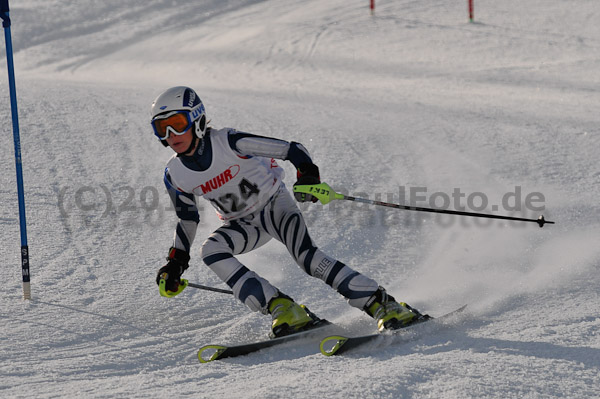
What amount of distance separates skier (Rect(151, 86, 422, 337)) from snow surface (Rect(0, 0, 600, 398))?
273 mm

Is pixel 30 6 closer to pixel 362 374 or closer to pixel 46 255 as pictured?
pixel 46 255

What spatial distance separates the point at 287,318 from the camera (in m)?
4.34

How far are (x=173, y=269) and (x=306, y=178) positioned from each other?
1025mm

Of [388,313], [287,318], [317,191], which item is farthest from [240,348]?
[317,191]

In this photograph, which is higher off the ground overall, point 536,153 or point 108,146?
point 108,146

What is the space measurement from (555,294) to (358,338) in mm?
1601

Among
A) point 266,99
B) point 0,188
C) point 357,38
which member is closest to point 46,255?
point 0,188

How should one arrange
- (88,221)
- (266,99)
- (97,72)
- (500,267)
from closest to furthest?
(500,267)
(88,221)
(266,99)
(97,72)

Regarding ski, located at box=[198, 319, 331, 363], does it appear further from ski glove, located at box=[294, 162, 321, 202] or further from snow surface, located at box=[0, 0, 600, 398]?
ski glove, located at box=[294, 162, 321, 202]

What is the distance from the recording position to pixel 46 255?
596cm

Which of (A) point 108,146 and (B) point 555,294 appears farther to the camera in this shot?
(A) point 108,146

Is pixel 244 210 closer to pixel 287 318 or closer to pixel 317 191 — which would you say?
pixel 317 191

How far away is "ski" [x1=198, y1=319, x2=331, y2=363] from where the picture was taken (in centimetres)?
410

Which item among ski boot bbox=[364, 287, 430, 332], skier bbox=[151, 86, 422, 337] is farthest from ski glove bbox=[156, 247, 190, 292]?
ski boot bbox=[364, 287, 430, 332]
